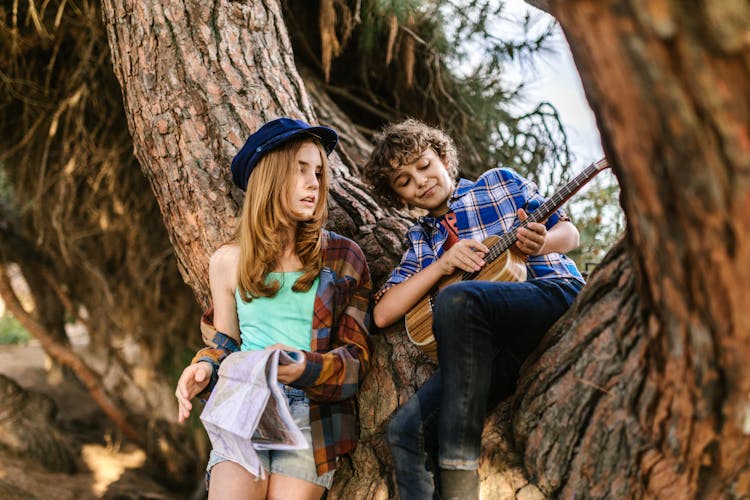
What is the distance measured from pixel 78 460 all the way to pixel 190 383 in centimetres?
304

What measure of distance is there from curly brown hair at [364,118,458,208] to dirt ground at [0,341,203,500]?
279 centimetres

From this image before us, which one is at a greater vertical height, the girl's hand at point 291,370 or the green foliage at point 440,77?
the green foliage at point 440,77

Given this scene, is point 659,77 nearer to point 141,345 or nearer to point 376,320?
point 376,320

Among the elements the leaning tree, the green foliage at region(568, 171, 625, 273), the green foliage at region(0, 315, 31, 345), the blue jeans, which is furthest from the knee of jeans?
the green foliage at region(0, 315, 31, 345)

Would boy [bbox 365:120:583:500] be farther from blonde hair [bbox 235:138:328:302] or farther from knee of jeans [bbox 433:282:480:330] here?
blonde hair [bbox 235:138:328:302]

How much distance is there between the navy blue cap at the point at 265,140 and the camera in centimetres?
205

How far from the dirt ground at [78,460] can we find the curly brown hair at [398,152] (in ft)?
9.16

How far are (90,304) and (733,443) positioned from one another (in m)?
4.79

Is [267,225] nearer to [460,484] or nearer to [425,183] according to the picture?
[425,183]

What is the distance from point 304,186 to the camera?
209cm

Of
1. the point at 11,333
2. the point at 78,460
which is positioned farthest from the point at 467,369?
the point at 11,333

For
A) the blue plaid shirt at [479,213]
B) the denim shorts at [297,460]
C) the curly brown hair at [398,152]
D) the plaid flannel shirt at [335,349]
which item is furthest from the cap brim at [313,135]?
the denim shorts at [297,460]

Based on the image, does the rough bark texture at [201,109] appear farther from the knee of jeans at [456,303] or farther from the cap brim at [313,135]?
the knee of jeans at [456,303]

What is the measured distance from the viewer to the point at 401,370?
6.62 feet
